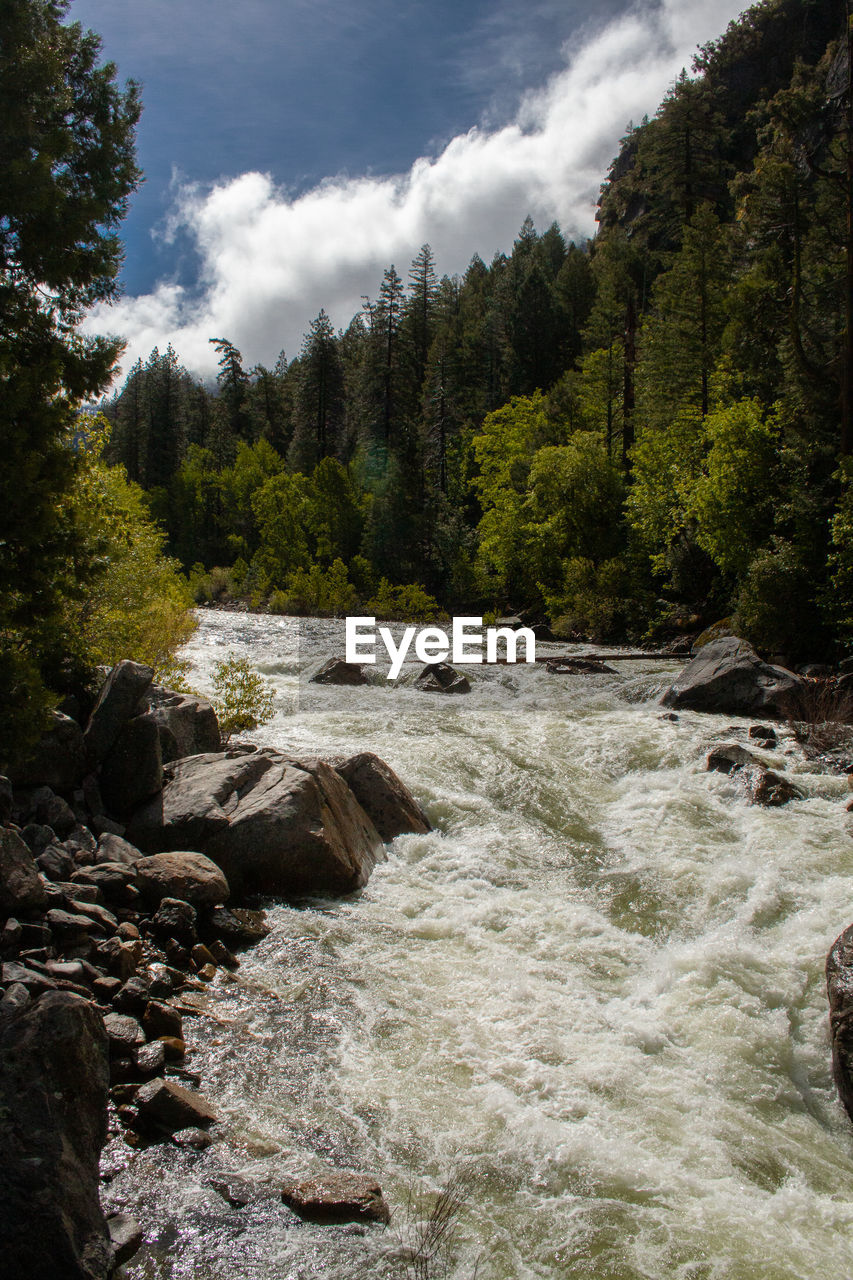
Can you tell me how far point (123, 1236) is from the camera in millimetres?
4055

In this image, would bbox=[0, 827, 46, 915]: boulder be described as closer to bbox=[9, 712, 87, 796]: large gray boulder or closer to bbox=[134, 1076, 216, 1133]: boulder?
bbox=[134, 1076, 216, 1133]: boulder

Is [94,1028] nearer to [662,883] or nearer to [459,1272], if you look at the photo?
[459,1272]

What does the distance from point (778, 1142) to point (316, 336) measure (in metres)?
61.8

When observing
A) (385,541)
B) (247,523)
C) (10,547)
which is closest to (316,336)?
(247,523)

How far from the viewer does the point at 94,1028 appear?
188 inches

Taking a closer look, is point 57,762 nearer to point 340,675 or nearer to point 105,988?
point 105,988

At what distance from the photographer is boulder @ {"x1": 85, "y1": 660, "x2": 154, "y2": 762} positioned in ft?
30.1

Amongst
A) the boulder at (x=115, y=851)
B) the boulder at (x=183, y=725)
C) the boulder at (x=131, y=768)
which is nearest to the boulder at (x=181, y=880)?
the boulder at (x=115, y=851)

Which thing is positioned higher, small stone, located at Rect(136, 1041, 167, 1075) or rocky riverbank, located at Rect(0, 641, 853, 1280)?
rocky riverbank, located at Rect(0, 641, 853, 1280)

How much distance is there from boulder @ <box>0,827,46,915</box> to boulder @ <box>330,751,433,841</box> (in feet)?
15.9

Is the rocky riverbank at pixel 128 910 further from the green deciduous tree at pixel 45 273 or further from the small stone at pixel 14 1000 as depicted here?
the green deciduous tree at pixel 45 273

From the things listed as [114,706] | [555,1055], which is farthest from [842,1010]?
[114,706]

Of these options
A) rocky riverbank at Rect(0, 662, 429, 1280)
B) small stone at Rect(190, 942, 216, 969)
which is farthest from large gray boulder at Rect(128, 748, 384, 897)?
small stone at Rect(190, 942, 216, 969)

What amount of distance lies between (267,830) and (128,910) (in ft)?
5.95
